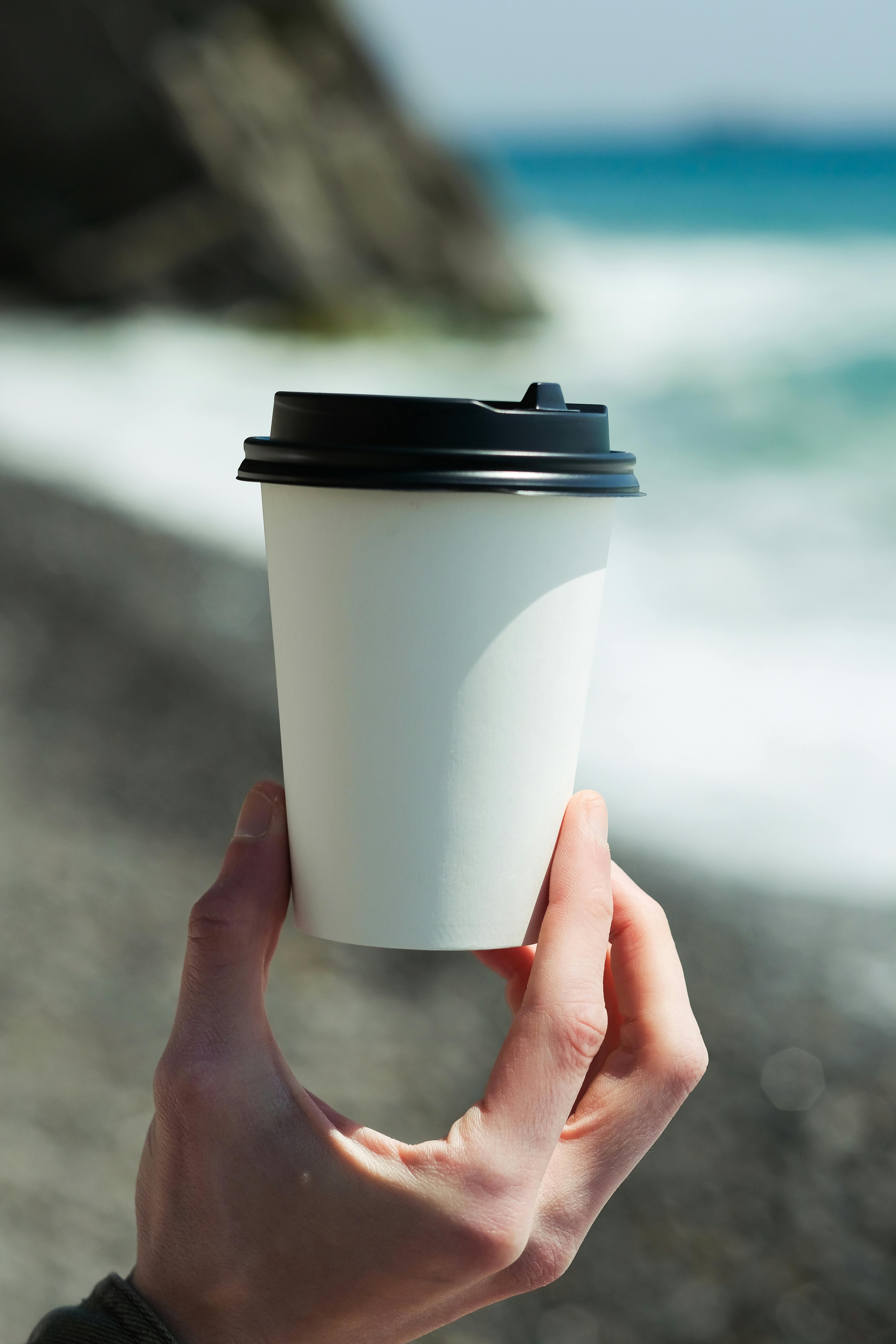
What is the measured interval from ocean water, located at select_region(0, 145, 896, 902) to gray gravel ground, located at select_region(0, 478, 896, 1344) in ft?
1.86

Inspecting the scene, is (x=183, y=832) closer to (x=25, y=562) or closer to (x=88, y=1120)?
(x=88, y=1120)

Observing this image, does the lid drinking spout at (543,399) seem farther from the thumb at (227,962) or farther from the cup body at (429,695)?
the thumb at (227,962)

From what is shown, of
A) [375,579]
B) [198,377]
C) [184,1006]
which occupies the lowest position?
[184,1006]

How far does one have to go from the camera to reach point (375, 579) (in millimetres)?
1121

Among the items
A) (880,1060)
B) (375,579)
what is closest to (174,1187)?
(375,579)

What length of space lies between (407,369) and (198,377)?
1.93 metres

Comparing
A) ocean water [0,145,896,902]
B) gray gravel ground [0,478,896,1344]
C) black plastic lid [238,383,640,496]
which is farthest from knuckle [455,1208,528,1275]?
ocean water [0,145,896,902]

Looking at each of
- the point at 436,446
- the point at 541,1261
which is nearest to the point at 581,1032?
the point at 541,1261

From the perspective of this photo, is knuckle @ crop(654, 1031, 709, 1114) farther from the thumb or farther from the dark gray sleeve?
the dark gray sleeve

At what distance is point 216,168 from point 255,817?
1021 cm

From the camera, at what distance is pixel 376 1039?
2.60 meters

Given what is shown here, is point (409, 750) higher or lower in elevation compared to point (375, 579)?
lower

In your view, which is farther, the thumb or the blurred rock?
the blurred rock

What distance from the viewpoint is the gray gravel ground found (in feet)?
7.13
